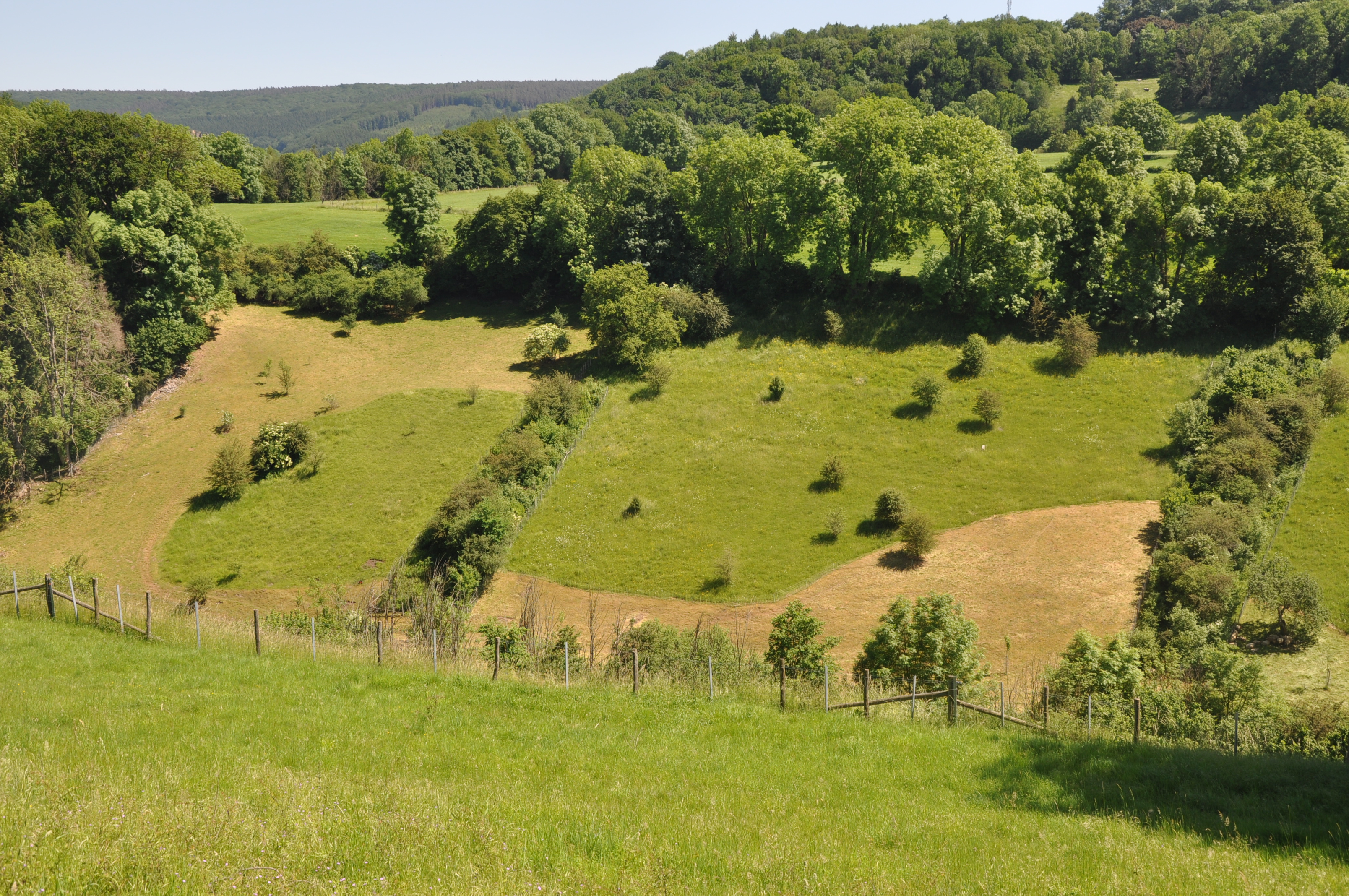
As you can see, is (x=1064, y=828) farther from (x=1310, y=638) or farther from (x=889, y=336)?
(x=889, y=336)

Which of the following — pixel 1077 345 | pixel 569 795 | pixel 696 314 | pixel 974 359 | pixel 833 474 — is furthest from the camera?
pixel 696 314

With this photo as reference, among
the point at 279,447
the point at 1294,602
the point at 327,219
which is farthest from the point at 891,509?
the point at 327,219

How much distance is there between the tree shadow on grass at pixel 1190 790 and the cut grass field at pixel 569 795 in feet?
0.18

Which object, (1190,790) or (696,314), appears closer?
(1190,790)

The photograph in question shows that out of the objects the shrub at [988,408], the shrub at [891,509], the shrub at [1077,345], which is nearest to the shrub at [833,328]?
the shrub at [988,408]

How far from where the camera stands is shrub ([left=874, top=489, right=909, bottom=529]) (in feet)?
129

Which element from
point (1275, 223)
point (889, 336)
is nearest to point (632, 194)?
point (889, 336)

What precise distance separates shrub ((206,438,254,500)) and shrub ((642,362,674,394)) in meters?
22.7

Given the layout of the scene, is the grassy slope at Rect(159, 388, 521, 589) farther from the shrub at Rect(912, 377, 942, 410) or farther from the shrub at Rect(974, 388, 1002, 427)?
the shrub at Rect(974, 388, 1002, 427)

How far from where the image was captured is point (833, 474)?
4275 centimetres

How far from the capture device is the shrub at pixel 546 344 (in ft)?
185

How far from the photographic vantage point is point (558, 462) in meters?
45.9

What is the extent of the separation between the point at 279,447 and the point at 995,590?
35.9m

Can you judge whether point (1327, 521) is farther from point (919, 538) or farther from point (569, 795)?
point (569, 795)
